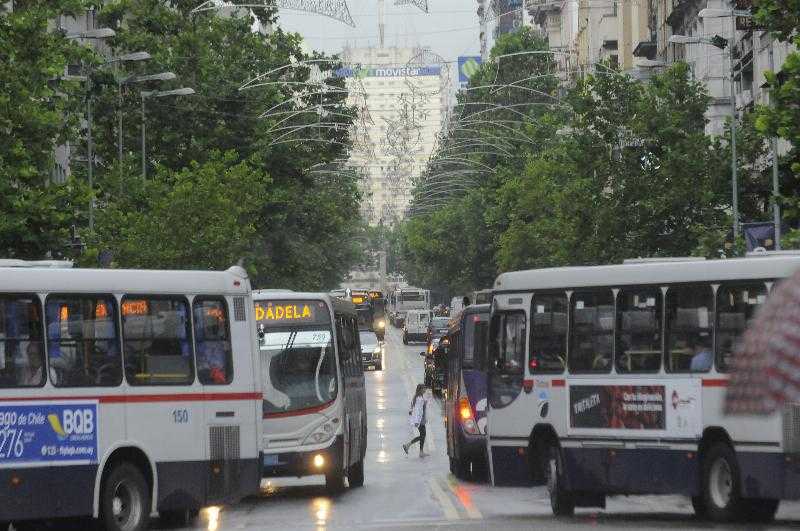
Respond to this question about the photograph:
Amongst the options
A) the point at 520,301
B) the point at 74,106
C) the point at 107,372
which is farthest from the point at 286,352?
the point at 74,106

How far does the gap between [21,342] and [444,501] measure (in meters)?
7.66

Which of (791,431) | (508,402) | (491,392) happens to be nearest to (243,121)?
(491,392)

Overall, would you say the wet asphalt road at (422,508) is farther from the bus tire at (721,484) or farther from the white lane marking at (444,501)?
the bus tire at (721,484)

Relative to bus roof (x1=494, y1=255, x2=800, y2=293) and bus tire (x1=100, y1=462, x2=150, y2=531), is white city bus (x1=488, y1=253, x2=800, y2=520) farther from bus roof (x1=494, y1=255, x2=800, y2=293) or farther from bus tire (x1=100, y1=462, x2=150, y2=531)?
bus tire (x1=100, y1=462, x2=150, y2=531)

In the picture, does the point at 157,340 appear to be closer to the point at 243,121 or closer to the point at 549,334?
the point at 549,334

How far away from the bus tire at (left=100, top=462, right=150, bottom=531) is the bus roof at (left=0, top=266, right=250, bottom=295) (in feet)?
5.44

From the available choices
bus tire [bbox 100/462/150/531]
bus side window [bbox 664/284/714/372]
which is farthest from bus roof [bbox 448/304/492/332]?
bus tire [bbox 100/462/150/531]

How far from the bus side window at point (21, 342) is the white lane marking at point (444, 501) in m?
5.08

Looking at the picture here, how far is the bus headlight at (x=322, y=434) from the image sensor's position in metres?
A: 22.6

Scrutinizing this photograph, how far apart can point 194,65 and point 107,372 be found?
166ft

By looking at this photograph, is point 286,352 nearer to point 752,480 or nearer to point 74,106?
point 752,480

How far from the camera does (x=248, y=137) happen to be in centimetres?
6900

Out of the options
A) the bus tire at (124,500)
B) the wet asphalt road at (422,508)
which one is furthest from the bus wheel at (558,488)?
the bus tire at (124,500)

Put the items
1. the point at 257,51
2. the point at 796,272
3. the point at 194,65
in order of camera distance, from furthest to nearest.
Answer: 1. the point at 257,51
2. the point at 194,65
3. the point at 796,272
